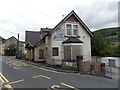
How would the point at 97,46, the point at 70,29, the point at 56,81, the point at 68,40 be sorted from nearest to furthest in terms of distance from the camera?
1. the point at 56,81
2. the point at 68,40
3. the point at 70,29
4. the point at 97,46

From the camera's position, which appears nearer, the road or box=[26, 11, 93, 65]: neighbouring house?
the road

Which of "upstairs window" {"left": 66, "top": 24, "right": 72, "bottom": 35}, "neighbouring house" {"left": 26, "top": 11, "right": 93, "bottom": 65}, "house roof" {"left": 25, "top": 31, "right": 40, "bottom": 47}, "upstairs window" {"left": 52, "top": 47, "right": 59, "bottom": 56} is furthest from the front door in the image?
"house roof" {"left": 25, "top": 31, "right": 40, "bottom": 47}

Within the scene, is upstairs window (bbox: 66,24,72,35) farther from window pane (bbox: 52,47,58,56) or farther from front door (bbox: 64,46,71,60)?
window pane (bbox: 52,47,58,56)

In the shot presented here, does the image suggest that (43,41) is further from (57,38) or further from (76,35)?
(76,35)

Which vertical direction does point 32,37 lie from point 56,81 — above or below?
above

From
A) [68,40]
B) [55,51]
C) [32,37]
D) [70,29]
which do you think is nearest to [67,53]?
[55,51]

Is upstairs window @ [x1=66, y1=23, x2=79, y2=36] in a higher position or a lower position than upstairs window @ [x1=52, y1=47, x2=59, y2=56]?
higher

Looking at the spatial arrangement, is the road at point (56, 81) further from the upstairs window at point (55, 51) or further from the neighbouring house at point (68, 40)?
the upstairs window at point (55, 51)

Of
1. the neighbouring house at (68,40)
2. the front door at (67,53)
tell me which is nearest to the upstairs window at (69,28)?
the neighbouring house at (68,40)

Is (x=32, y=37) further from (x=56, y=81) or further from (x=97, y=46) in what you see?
(x=97, y=46)

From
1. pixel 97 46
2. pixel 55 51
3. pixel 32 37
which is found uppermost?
pixel 32 37

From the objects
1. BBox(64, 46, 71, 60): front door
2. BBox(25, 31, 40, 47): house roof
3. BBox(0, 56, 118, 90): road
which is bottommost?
BBox(0, 56, 118, 90): road

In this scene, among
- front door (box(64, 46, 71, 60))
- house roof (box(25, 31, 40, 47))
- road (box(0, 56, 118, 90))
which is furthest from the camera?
house roof (box(25, 31, 40, 47))

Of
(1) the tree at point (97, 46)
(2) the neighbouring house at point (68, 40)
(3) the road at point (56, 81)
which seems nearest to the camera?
(3) the road at point (56, 81)
